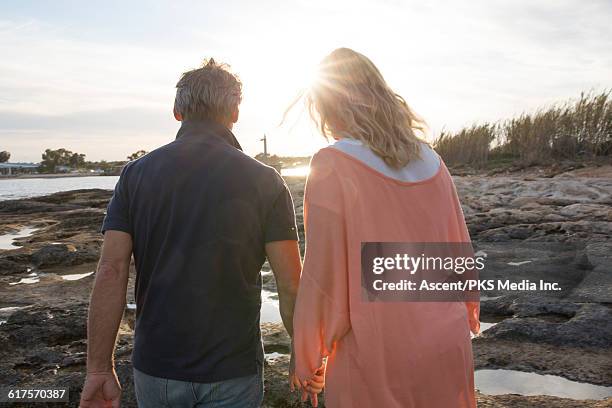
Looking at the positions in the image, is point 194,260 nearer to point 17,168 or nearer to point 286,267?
point 286,267

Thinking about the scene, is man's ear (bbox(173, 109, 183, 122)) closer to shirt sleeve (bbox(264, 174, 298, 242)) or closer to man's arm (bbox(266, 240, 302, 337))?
shirt sleeve (bbox(264, 174, 298, 242))

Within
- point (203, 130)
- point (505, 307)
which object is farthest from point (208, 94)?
point (505, 307)

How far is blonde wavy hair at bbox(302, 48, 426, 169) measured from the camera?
5.87 feet

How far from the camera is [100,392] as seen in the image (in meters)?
1.91

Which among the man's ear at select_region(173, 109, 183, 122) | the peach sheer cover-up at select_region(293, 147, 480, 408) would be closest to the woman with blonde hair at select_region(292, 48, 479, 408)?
the peach sheer cover-up at select_region(293, 147, 480, 408)

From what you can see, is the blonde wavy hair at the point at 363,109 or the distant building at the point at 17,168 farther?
the distant building at the point at 17,168

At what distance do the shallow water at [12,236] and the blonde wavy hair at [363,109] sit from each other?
10133mm

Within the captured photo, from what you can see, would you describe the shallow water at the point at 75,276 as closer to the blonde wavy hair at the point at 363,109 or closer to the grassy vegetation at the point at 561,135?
the blonde wavy hair at the point at 363,109

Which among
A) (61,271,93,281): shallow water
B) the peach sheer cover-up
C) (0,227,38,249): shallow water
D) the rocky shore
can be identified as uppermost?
the peach sheer cover-up

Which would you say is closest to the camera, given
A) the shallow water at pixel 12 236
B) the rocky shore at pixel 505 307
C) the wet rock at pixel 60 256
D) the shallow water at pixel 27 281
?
the rocky shore at pixel 505 307

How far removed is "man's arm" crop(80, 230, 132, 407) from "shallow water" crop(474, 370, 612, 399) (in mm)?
2206

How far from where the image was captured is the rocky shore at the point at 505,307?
3367 mm

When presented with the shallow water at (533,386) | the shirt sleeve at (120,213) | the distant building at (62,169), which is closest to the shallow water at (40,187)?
the shallow water at (533,386)

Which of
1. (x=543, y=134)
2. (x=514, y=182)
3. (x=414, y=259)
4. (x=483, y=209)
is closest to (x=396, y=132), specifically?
(x=414, y=259)
